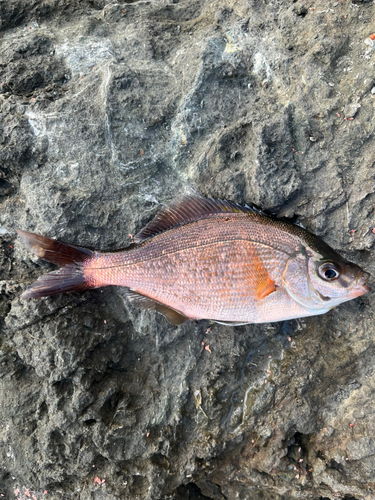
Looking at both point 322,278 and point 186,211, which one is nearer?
point 322,278

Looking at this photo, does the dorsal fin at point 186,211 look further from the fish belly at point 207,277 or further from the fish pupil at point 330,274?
the fish pupil at point 330,274

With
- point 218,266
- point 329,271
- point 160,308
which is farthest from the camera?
point 160,308

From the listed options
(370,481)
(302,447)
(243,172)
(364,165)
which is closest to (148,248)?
(243,172)

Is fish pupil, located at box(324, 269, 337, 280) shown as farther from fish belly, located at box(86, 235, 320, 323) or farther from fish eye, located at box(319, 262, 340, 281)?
fish belly, located at box(86, 235, 320, 323)

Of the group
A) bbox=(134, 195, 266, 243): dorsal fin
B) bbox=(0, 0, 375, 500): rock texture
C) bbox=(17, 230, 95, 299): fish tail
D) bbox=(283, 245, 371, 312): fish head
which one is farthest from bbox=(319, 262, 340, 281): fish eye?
bbox=(17, 230, 95, 299): fish tail

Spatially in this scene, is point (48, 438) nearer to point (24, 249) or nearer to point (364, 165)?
point (24, 249)

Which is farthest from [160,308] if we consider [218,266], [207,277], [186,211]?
[186,211]

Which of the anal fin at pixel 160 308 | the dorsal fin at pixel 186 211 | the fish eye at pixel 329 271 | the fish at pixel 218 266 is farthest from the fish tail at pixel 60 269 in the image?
the fish eye at pixel 329 271

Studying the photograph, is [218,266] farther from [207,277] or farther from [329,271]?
[329,271]
